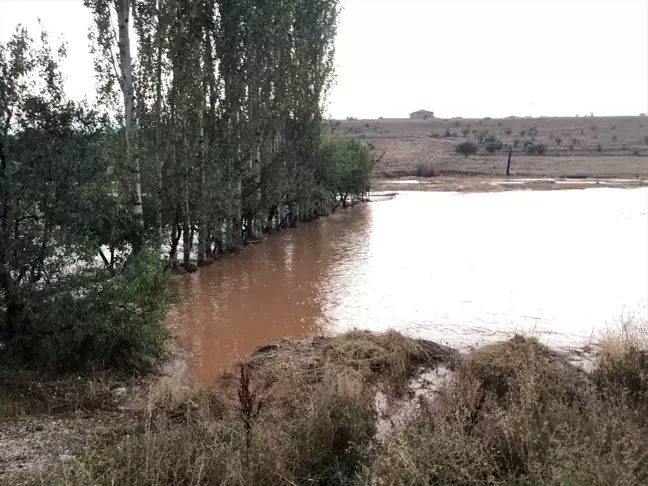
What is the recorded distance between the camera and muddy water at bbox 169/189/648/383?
10.7 m

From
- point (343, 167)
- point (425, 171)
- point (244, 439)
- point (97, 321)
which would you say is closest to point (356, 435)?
point (244, 439)

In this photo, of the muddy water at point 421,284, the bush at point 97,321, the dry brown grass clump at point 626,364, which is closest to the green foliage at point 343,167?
the muddy water at point 421,284

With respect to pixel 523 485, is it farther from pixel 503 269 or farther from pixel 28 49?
pixel 503 269

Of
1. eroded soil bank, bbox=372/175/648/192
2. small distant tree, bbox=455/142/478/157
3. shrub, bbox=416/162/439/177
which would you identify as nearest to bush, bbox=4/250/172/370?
eroded soil bank, bbox=372/175/648/192

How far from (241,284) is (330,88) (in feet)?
41.7

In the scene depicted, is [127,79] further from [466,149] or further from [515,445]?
[466,149]

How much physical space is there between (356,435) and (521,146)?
8160cm

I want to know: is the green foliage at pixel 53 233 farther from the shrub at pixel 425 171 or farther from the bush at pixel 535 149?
the bush at pixel 535 149

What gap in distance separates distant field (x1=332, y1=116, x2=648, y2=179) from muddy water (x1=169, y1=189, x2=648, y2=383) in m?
11.5

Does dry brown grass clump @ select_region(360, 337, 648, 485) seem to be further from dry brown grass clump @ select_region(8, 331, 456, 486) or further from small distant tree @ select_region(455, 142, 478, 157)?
small distant tree @ select_region(455, 142, 478, 157)

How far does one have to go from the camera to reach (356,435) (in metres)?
5.18

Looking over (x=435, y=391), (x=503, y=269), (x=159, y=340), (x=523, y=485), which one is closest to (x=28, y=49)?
(x=159, y=340)

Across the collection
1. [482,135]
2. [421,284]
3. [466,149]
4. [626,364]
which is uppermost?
→ [482,135]

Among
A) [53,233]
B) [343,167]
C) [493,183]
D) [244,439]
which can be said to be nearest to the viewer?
[244,439]
